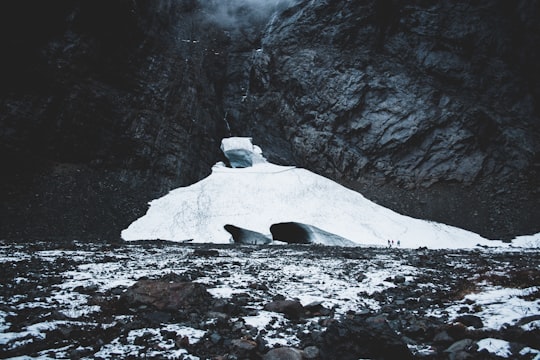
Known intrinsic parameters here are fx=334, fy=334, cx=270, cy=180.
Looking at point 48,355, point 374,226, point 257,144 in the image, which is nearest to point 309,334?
point 48,355

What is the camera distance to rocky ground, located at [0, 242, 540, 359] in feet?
14.3

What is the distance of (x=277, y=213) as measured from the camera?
2823 centimetres

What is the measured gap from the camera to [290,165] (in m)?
40.1

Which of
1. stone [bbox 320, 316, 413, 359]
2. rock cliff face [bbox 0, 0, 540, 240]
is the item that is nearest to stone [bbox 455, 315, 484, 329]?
stone [bbox 320, 316, 413, 359]

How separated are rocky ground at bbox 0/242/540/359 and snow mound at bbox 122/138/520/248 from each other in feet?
52.5

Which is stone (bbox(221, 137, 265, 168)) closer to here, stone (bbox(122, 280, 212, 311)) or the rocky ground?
the rocky ground

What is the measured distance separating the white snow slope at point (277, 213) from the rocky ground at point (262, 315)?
636 inches

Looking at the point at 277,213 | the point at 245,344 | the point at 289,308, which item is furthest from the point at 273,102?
the point at 245,344

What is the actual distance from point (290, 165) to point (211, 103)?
43.0ft

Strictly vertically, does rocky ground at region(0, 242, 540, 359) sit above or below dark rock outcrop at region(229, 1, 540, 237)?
below

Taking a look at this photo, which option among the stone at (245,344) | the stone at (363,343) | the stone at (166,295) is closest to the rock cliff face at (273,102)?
the stone at (166,295)

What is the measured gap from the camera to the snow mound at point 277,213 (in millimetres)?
26344

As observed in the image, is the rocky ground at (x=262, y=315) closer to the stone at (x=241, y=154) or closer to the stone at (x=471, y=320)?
the stone at (x=471, y=320)

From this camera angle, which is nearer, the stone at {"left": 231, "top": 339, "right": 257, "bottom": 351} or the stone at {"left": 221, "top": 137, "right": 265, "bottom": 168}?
the stone at {"left": 231, "top": 339, "right": 257, "bottom": 351}
